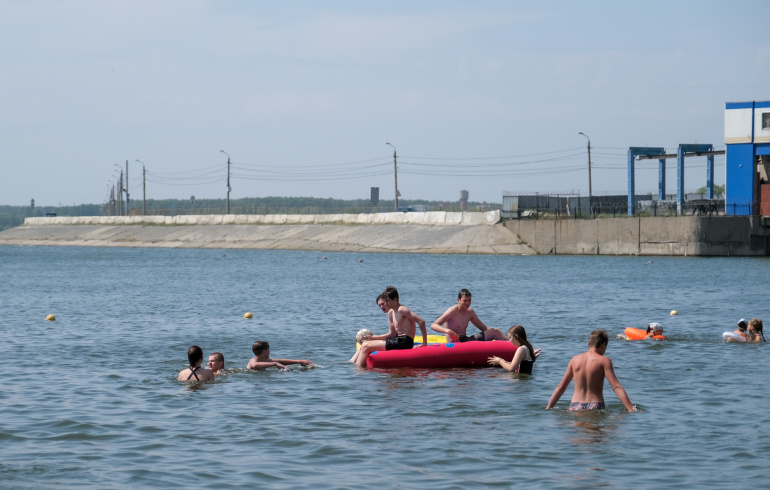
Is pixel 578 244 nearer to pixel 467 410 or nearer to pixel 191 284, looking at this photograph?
pixel 191 284

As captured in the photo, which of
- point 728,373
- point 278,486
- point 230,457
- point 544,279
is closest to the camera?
point 278,486

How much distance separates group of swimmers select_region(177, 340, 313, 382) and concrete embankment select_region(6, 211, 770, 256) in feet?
155

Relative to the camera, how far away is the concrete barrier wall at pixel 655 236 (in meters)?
59.7

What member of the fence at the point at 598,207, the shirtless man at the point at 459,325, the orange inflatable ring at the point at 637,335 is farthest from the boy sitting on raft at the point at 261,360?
the fence at the point at 598,207

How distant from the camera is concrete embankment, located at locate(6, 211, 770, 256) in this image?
197ft

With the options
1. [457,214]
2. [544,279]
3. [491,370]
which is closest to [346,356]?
[491,370]

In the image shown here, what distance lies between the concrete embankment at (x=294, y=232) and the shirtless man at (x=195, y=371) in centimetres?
5421

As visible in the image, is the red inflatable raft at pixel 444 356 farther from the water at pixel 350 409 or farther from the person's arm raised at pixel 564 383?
the person's arm raised at pixel 564 383

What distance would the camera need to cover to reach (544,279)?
146 ft

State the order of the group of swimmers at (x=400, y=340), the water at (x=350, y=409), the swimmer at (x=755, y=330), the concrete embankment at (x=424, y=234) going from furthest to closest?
the concrete embankment at (x=424, y=234), the swimmer at (x=755, y=330), the group of swimmers at (x=400, y=340), the water at (x=350, y=409)

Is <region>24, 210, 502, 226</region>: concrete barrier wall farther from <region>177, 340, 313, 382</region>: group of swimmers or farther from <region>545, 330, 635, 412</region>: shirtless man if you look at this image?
<region>545, 330, 635, 412</region>: shirtless man

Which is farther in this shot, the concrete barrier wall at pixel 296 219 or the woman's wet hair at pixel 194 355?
the concrete barrier wall at pixel 296 219

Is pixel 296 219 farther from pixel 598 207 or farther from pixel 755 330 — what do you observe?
pixel 755 330

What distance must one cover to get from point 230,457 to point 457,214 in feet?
227
